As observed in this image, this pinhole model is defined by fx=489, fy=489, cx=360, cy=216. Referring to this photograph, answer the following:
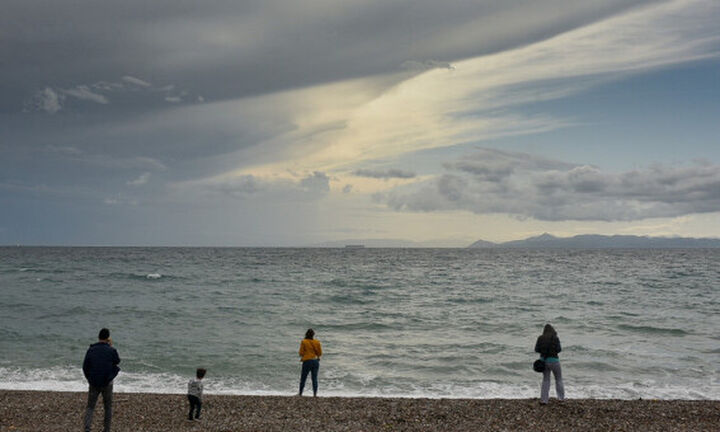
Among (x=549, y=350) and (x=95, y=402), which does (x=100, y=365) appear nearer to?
(x=95, y=402)

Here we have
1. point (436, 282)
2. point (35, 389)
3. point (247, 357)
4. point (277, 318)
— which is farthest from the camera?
point (436, 282)

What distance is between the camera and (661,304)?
1578 inches

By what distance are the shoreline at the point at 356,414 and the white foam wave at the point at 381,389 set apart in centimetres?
220

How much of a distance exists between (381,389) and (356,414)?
15.0 ft

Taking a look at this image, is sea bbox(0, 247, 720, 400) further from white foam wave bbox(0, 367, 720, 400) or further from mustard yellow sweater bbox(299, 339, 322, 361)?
mustard yellow sweater bbox(299, 339, 322, 361)

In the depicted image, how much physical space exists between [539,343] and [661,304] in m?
33.8

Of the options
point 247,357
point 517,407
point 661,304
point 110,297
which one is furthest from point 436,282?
point 517,407

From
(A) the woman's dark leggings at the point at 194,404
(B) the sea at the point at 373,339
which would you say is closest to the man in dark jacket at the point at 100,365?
(A) the woman's dark leggings at the point at 194,404

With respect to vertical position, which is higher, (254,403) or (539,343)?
(539,343)

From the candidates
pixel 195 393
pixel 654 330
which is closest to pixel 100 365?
pixel 195 393

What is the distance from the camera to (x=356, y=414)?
12633mm

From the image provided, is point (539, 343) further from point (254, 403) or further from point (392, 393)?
point (254, 403)

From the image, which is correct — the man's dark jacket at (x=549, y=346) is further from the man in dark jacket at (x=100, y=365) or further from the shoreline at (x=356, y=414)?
the man in dark jacket at (x=100, y=365)

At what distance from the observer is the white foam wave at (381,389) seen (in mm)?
16234
